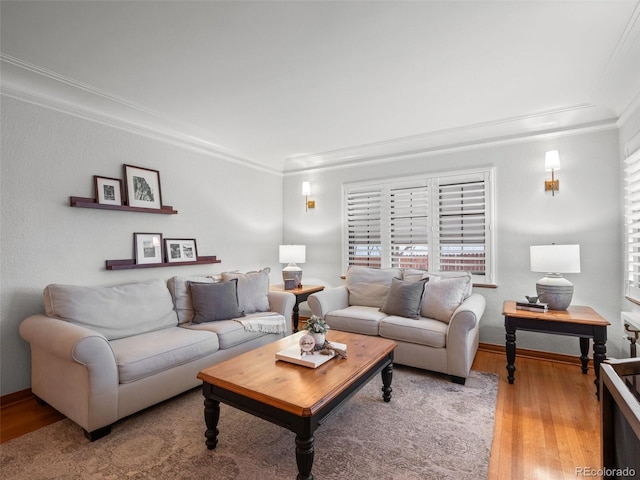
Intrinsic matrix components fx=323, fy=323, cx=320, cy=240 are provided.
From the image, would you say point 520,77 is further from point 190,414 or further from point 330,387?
point 190,414

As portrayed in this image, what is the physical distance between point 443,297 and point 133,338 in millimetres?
2861

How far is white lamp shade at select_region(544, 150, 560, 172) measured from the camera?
3.29 metres

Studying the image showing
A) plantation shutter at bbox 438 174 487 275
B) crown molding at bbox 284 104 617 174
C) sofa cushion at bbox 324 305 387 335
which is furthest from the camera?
plantation shutter at bbox 438 174 487 275

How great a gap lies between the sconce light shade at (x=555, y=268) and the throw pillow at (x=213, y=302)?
2957 millimetres

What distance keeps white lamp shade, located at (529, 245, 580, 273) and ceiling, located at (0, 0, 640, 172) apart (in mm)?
1353

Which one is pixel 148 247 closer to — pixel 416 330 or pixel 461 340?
pixel 416 330

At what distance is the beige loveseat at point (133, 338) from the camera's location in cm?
207

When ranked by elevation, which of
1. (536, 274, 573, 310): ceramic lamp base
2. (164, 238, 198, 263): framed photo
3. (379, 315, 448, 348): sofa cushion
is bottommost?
(379, 315, 448, 348): sofa cushion

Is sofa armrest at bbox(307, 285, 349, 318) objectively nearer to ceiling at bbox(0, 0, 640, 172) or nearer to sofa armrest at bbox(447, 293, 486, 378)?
sofa armrest at bbox(447, 293, 486, 378)

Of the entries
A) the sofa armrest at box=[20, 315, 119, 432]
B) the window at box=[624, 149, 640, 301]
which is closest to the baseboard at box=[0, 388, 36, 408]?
the sofa armrest at box=[20, 315, 119, 432]

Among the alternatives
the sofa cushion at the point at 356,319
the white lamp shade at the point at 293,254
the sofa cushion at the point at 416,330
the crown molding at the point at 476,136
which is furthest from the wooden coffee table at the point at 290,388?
the crown molding at the point at 476,136

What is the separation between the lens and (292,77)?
2.60 metres

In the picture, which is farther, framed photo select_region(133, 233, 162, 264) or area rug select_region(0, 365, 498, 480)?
framed photo select_region(133, 233, 162, 264)

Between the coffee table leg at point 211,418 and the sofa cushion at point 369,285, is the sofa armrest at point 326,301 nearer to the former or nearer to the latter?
the sofa cushion at point 369,285
